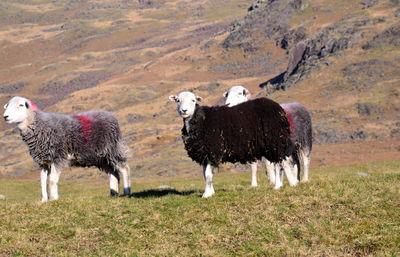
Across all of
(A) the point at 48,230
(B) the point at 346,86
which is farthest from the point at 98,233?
(B) the point at 346,86

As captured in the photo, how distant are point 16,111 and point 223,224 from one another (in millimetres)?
9480

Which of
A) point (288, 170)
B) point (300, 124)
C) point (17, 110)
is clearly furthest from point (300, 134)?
point (17, 110)

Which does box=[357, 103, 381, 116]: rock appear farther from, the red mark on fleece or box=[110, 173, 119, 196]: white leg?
the red mark on fleece

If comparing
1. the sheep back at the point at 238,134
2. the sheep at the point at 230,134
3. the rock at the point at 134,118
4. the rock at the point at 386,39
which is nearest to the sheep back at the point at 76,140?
the sheep at the point at 230,134

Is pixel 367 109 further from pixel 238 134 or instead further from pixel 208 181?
pixel 208 181

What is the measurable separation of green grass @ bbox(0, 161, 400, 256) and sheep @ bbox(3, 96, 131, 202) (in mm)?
2092

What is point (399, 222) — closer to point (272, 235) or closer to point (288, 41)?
point (272, 235)

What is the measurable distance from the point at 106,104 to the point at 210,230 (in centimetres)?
13178

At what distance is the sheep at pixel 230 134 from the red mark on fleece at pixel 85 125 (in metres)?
4.13

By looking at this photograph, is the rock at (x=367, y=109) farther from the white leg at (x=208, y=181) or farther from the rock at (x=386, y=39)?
the white leg at (x=208, y=181)

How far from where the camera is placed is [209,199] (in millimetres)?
16609

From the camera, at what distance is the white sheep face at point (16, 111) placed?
18922 mm

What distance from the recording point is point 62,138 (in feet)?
64.3

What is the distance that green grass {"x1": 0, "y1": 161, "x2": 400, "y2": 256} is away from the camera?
12.0 m
